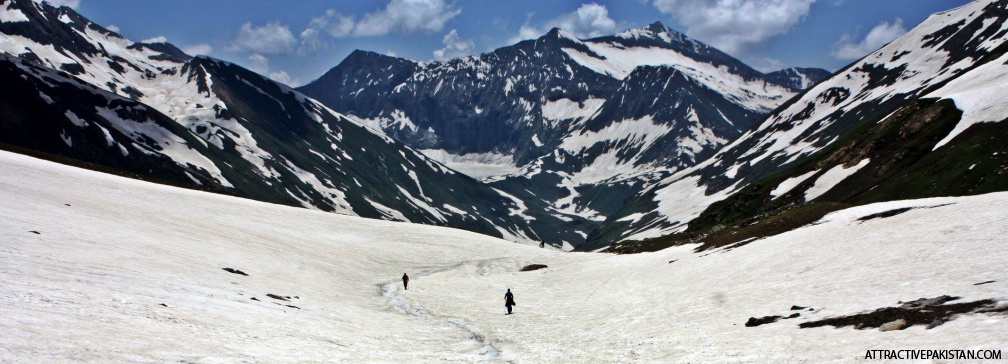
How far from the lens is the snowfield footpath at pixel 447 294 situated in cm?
2102

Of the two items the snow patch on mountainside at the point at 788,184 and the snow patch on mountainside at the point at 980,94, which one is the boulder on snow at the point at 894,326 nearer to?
the snow patch on mountainside at the point at 980,94

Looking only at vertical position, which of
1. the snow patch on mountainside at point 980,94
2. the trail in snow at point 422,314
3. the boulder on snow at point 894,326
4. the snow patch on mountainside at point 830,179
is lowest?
the trail in snow at point 422,314

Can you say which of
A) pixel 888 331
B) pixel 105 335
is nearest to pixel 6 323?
pixel 105 335

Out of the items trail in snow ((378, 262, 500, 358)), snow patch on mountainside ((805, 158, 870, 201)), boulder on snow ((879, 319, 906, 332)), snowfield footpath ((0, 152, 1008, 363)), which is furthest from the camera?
snow patch on mountainside ((805, 158, 870, 201))

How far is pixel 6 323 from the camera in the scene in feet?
62.4

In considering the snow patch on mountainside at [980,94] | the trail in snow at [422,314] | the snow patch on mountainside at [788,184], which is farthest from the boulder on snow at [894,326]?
the snow patch on mountainside at [788,184]

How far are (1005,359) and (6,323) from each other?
2740cm

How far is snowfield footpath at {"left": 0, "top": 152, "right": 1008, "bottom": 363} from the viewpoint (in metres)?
21.0

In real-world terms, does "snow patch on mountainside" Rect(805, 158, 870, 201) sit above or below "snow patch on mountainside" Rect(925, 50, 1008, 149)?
below

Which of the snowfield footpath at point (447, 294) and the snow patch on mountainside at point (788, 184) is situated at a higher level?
the snow patch on mountainside at point (788, 184)

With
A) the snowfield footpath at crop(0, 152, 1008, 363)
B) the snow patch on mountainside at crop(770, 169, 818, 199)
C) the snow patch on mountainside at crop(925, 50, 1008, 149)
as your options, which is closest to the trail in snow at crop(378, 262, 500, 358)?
the snowfield footpath at crop(0, 152, 1008, 363)

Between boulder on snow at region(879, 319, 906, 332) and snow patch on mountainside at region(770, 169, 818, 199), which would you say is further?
snow patch on mountainside at region(770, 169, 818, 199)

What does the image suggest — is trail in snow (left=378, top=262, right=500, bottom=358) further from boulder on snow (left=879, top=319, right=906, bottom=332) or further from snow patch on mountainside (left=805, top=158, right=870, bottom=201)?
snow patch on mountainside (left=805, top=158, right=870, bottom=201)

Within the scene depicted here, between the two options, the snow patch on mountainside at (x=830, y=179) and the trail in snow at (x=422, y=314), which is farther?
the snow patch on mountainside at (x=830, y=179)
